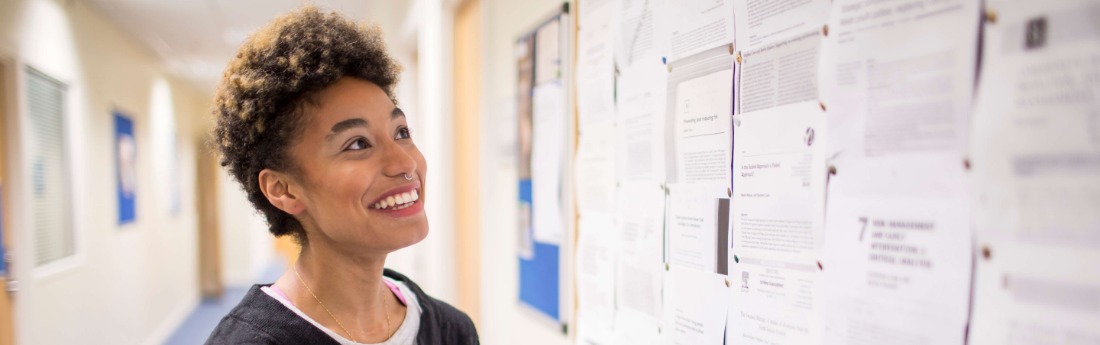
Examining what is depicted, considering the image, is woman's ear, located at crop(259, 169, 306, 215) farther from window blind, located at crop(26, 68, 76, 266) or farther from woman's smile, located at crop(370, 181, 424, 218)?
window blind, located at crop(26, 68, 76, 266)

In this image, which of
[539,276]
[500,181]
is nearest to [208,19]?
[500,181]

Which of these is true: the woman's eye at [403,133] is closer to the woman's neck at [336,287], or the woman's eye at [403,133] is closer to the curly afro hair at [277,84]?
the curly afro hair at [277,84]

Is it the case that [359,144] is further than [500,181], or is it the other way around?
[500,181]

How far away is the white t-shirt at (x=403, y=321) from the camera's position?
0.98 metres

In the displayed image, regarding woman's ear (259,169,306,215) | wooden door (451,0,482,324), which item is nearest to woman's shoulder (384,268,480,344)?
woman's ear (259,169,306,215)

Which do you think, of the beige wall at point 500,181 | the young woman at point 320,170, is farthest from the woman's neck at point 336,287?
the beige wall at point 500,181

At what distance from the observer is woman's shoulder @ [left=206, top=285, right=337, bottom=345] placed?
926 mm

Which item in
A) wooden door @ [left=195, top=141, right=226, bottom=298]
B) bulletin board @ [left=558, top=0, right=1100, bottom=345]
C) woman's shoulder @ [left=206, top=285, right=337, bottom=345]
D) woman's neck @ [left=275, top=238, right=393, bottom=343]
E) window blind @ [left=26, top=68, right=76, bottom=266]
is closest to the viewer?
bulletin board @ [left=558, top=0, right=1100, bottom=345]

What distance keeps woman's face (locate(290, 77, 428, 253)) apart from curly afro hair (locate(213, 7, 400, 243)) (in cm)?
3

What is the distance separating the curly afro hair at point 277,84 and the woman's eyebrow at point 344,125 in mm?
54

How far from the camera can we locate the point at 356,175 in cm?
95

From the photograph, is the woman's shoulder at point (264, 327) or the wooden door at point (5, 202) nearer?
the woman's shoulder at point (264, 327)

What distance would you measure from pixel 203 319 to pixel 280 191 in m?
6.28

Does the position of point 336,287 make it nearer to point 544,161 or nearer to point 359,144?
point 359,144
